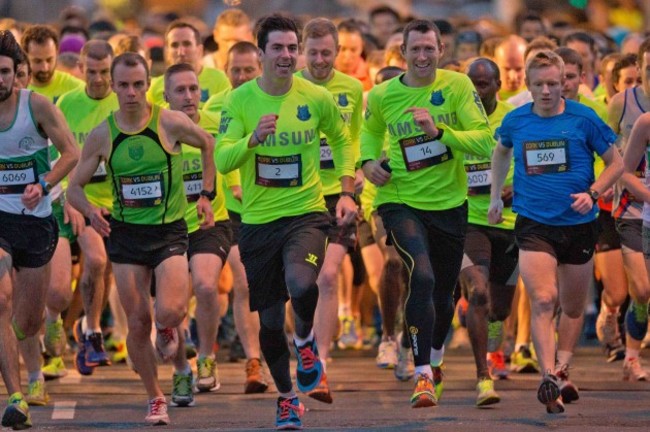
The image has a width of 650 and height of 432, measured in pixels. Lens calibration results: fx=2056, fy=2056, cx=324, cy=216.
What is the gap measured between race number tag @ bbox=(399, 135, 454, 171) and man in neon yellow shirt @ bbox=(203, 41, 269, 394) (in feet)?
5.49

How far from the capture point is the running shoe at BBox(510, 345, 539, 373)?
48.9 ft

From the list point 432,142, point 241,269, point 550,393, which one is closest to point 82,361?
point 241,269

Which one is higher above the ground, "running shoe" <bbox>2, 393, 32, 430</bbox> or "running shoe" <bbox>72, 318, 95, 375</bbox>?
"running shoe" <bbox>2, 393, 32, 430</bbox>

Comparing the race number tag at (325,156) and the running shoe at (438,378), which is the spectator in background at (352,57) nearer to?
the race number tag at (325,156)

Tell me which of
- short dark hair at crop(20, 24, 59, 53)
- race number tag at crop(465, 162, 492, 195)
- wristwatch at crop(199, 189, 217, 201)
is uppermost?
short dark hair at crop(20, 24, 59, 53)

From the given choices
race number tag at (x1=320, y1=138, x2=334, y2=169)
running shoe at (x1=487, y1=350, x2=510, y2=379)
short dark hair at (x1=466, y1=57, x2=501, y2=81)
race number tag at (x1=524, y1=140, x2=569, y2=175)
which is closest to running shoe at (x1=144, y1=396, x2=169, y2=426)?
race number tag at (x1=320, y1=138, x2=334, y2=169)

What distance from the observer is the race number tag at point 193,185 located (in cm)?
1363

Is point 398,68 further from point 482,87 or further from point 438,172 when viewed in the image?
point 438,172

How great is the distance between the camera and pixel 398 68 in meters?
15.2

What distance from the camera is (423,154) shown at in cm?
1227

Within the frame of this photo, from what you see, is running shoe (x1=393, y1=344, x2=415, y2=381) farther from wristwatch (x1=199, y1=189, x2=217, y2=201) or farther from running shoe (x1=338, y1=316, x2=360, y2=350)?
wristwatch (x1=199, y1=189, x2=217, y2=201)

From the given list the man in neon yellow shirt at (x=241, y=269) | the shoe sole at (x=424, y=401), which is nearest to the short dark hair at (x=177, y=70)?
the man in neon yellow shirt at (x=241, y=269)

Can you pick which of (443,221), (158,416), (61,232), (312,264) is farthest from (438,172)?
(61,232)

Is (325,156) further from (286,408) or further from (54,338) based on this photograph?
(286,408)
